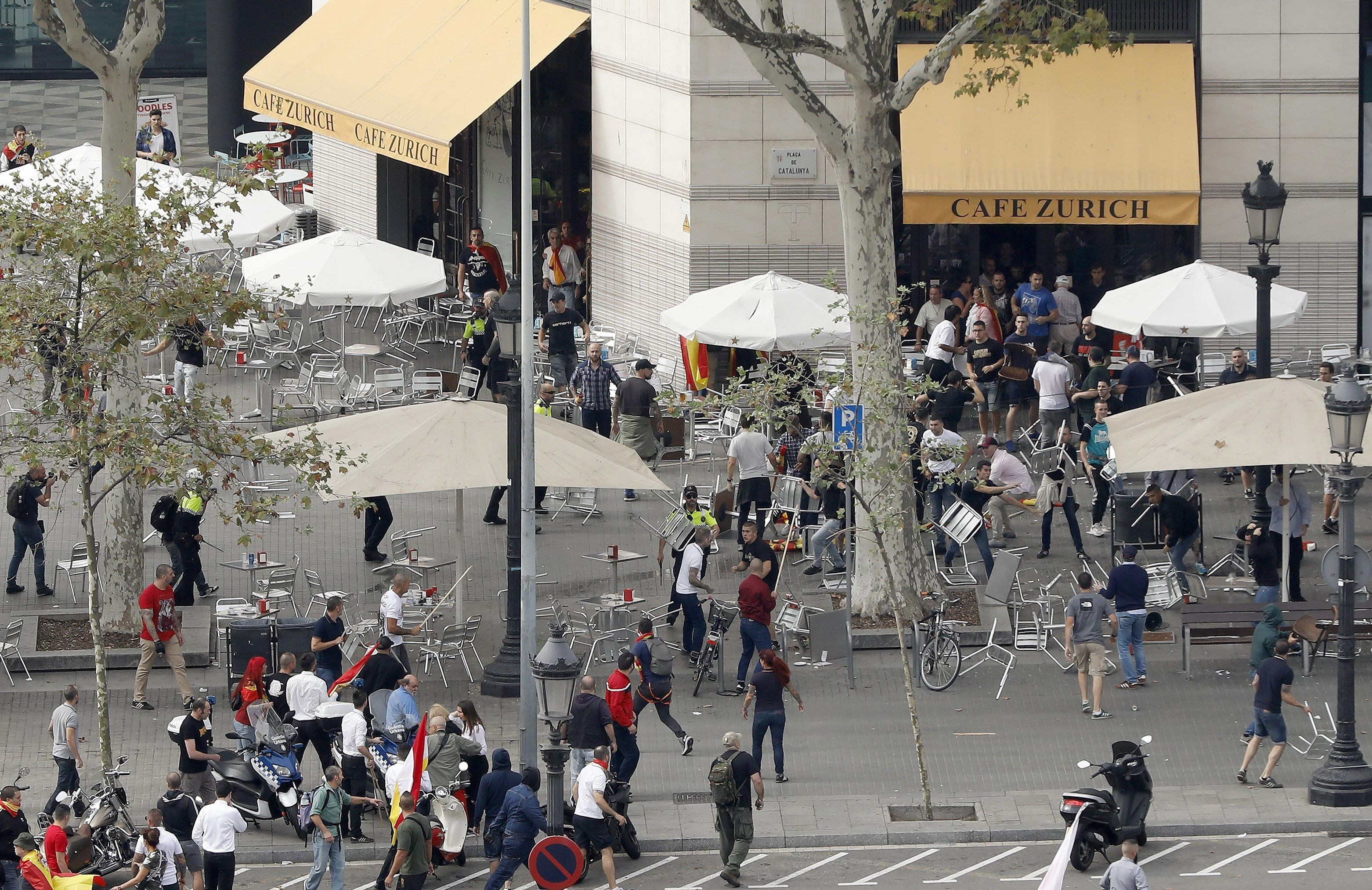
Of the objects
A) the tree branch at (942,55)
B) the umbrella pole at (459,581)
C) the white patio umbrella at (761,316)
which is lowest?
the umbrella pole at (459,581)

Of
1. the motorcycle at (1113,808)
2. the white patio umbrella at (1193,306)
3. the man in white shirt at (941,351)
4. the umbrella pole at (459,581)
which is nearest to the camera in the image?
the motorcycle at (1113,808)

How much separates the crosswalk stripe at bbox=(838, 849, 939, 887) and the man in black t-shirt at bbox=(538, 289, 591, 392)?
42.2ft

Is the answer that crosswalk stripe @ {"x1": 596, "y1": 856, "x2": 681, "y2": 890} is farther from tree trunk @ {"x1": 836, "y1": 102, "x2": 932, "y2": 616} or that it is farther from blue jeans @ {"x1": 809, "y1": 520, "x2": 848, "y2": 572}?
blue jeans @ {"x1": 809, "y1": 520, "x2": 848, "y2": 572}

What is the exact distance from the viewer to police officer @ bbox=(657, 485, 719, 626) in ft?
75.0

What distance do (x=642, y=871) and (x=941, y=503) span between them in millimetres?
8817

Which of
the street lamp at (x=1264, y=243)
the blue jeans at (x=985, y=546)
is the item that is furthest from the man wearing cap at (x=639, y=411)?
the street lamp at (x=1264, y=243)

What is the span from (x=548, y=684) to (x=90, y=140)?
37671mm

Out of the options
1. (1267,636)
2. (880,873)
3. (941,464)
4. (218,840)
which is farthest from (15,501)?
(1267,636)

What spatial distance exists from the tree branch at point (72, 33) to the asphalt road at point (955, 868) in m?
9.14

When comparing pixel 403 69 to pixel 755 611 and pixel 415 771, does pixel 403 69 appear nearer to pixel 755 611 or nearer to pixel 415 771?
pixel 755 611

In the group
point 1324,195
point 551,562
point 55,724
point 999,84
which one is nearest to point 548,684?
point 55,724

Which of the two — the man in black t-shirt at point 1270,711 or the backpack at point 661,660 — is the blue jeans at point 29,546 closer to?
the backpack at point 661,660

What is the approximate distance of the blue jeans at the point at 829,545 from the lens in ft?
81.1

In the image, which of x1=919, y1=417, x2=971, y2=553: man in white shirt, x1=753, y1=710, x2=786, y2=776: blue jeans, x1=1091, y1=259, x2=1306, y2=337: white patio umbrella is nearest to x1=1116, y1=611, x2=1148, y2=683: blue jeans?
x1=919, y1=417, x2=971, y2=553: man in white shirt
